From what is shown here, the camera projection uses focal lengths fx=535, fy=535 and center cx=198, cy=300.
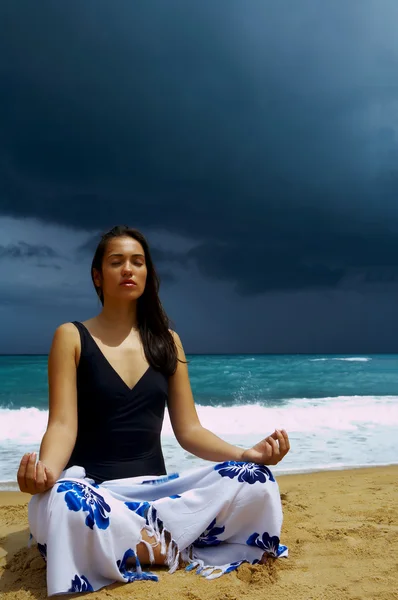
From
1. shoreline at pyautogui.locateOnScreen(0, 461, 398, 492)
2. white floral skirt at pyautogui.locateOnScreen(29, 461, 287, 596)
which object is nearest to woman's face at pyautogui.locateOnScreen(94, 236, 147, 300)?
white floral skirt at pyautogui.locateOnScreen(29, 461, 287, 596)

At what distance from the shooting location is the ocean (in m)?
7.03

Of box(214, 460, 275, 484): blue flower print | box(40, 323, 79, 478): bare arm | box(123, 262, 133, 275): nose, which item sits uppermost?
box(123, 262, 133, 275): nose

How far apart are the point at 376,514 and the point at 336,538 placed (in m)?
0.73

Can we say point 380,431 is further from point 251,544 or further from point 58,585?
point 58,585

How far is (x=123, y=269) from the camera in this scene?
10.8ft

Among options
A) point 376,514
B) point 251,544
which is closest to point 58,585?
point 251,544

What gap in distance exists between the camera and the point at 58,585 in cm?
251

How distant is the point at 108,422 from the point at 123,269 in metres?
0.92

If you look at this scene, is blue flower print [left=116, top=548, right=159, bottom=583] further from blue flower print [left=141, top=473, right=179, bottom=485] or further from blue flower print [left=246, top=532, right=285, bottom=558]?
blue flower print [left=246, top=532, right=285, bottom=558]

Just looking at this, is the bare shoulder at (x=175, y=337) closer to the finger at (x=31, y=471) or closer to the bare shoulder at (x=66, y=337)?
the bare shoulder at (x=66, y=337)

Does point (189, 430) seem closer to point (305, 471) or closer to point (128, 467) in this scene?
point (128, 467)

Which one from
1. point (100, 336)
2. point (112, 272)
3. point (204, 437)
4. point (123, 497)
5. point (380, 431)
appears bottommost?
point (380, 431)

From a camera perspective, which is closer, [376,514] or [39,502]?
[39,502]

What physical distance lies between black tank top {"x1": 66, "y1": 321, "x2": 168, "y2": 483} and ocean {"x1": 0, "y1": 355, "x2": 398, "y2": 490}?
305 centimetres
